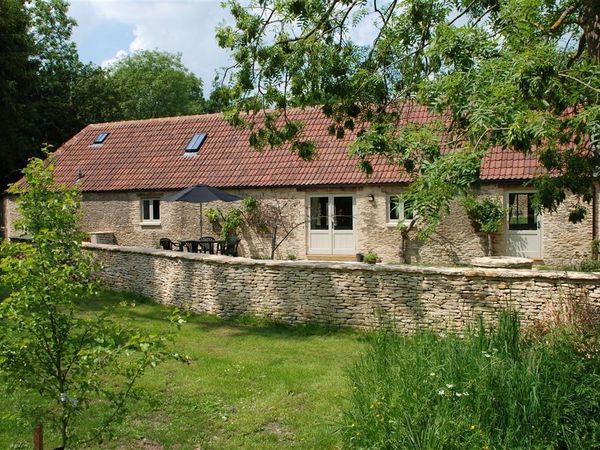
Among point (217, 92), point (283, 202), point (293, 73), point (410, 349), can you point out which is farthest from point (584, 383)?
point (283, 202)

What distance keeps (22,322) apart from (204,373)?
4.48 meters

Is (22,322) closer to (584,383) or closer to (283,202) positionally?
(584,383)

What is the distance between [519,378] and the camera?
600 centimetres

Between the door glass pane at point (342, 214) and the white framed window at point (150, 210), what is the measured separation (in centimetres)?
719

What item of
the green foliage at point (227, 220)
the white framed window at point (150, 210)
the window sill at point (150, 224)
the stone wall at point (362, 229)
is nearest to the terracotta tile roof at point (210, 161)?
the stone wall at point (362, 229)

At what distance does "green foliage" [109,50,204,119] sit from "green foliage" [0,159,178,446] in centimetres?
5146

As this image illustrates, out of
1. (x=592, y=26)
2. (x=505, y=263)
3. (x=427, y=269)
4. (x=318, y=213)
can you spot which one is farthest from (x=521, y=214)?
(x=592, y=26)

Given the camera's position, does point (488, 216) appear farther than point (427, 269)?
Yes

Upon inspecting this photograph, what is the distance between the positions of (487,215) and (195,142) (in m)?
11.9

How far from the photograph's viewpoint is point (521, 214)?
18.9 m

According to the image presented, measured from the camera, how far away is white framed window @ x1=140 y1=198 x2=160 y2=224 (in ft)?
78.3

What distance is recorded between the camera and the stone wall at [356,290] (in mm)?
10024

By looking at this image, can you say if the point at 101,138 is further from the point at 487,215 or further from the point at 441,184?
the point at 441,184

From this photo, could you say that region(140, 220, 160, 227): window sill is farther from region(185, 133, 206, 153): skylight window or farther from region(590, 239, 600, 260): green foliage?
region(590, 239, 600, 260): green foliage
